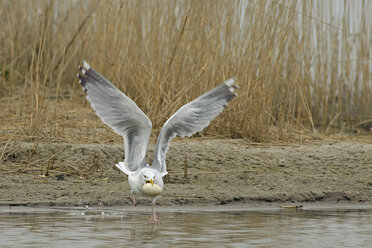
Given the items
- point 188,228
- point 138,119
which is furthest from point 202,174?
point 188,228

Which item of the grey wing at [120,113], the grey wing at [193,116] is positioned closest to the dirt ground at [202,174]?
the grey wing at [120,113]

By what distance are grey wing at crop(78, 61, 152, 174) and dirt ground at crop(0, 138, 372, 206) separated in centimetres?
57

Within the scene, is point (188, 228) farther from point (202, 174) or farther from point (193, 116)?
point (202, 174)

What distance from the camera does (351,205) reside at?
6547 mm

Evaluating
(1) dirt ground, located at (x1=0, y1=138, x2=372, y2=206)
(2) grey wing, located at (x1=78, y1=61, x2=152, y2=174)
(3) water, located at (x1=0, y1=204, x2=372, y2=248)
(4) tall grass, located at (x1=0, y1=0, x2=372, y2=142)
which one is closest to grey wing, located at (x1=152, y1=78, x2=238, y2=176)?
(2) grey wing, located at (x1=78, y1=61, x2=152, y2=174)

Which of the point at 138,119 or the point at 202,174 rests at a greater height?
the point at 138,119

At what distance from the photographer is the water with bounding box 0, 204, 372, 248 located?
180 inches

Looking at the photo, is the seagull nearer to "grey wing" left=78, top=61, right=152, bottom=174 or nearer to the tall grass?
"grey wing" left=78, top=61, right=152, bottom=174

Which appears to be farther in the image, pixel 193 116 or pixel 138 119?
pixel 193 116

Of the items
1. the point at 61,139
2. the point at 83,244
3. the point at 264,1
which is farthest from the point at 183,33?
the point at 83,244

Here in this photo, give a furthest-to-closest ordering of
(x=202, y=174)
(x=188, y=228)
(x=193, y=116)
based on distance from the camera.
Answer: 1. (x=202, y=174)
2. (x=193, y=116)
3. (x=188, y=228)

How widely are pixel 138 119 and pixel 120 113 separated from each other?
15cm

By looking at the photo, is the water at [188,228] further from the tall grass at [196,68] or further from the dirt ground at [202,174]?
the tall grass at [196,68]

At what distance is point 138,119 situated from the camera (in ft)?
18.8
